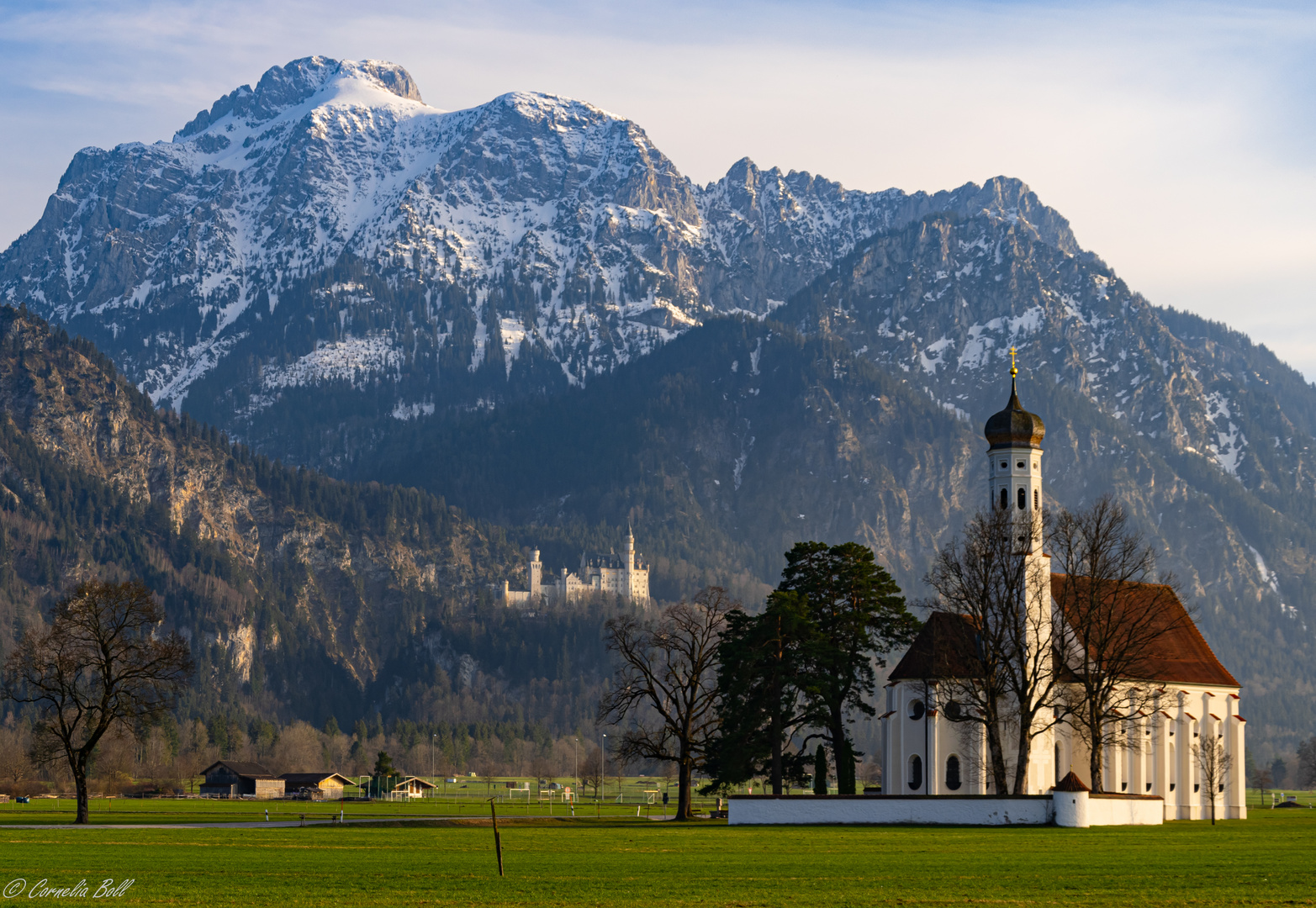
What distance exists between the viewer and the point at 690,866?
57.8 meters

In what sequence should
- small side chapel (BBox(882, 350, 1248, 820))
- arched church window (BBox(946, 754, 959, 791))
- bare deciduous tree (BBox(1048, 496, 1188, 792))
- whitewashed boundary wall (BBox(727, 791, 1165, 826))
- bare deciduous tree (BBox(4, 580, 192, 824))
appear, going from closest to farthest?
whitewashed boundary wall (BBox(727, 791, 1165, 826)), bare deciduous tree (BBox(4, 580, 192, 824)), bare deciduous tree (BBox(1048, 496, 1188, 792)), small side chapel (BBox(882, 350, 1248, 820)), arched church window (BBox(946, 754, 959, 791))

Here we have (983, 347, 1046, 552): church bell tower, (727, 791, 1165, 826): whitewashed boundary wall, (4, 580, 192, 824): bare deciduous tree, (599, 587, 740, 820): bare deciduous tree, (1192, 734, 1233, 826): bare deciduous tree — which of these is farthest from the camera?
(983, 347, 1046, 552): church bell tower

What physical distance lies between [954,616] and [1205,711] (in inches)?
1033

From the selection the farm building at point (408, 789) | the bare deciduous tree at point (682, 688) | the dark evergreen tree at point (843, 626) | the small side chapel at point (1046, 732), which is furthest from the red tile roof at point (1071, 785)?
the farm building at point (408, 789)

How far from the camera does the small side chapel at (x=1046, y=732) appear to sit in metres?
108

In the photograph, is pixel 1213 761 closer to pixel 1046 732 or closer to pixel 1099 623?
pixel 1046 732

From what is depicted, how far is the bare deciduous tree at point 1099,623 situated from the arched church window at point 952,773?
311 inches

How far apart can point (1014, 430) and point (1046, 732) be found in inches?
782

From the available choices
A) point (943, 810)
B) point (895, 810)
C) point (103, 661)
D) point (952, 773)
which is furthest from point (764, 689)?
point (103, 661)

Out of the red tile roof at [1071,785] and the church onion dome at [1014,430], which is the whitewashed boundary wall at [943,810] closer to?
the red tile roof at [1071,785]

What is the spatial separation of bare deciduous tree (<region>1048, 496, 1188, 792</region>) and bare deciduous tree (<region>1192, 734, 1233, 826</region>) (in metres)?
4.77

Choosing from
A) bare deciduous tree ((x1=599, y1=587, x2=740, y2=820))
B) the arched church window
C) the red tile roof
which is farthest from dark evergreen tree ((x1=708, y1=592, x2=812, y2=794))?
the red tile roof

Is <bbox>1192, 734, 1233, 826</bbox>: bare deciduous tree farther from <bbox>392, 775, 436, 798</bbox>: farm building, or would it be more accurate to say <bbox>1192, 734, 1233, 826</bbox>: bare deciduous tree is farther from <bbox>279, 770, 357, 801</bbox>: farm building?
<bbox>279, 770, 357, 801</bbox>: farm building

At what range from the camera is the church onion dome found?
114 m
